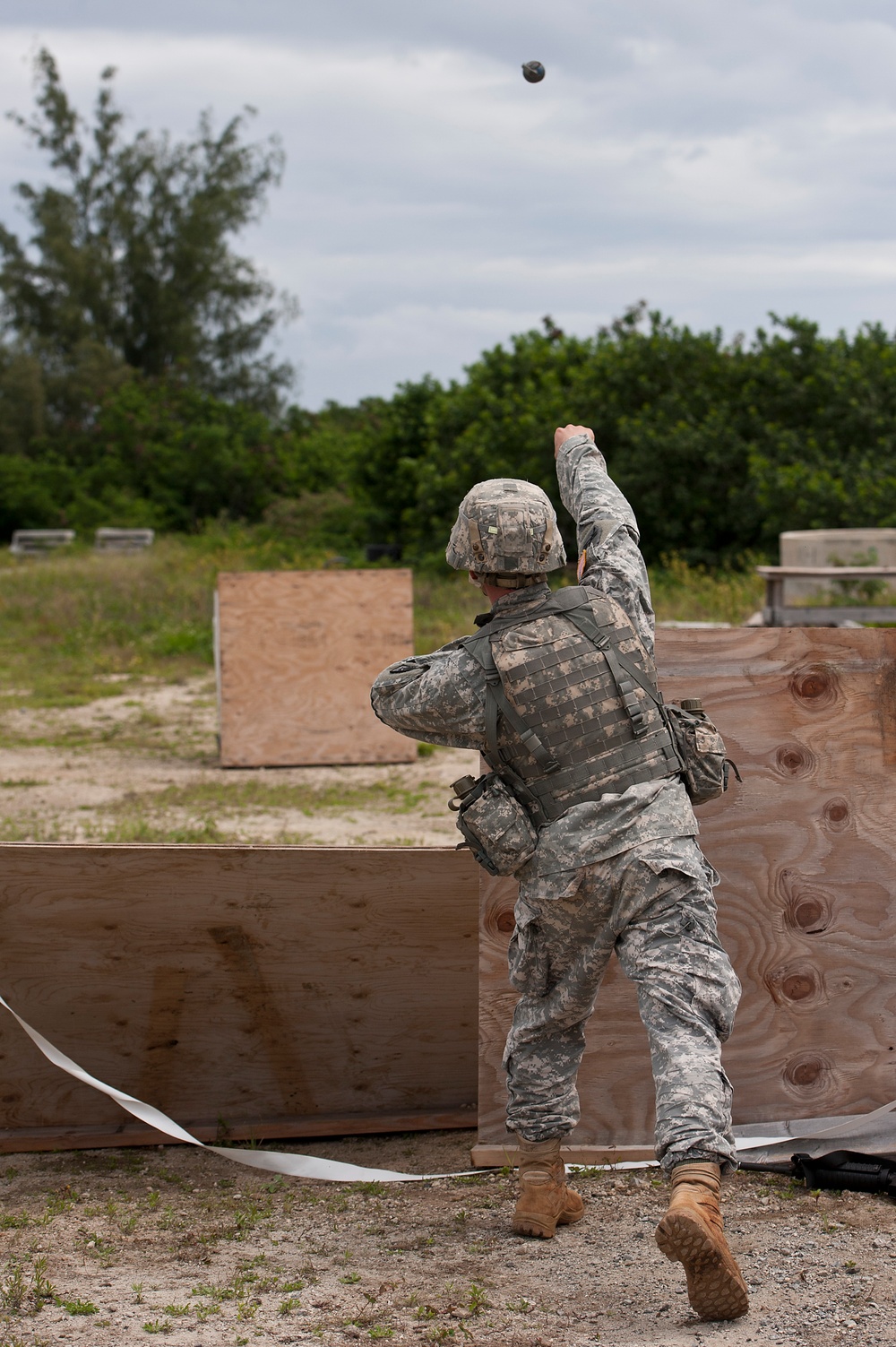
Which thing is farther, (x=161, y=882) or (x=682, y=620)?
(x=682, y=620)

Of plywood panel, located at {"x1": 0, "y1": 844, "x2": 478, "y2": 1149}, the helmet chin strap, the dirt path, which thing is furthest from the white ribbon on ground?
the dirt path

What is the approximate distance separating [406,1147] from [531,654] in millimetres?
1607

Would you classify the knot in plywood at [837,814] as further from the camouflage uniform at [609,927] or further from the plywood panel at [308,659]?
the plywood panel at [308,659]

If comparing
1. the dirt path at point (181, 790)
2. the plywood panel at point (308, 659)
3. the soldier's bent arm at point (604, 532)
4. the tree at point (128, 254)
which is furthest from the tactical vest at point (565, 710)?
the tree at point (128, 254)

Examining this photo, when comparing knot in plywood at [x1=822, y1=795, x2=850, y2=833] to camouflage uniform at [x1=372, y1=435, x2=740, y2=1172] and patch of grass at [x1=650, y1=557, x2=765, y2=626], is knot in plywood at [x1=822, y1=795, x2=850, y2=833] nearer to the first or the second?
camouflage uniform at [x1=372, y1=435, x2=740, y2=1172]

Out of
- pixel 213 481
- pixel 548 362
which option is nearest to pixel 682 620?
pixel 548 362

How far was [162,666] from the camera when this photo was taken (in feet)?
43.5

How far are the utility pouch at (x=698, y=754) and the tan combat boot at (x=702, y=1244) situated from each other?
0.78m

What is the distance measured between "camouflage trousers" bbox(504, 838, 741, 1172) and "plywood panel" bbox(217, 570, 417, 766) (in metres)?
6.23

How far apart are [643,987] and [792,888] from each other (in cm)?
84

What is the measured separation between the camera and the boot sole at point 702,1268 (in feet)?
7.21

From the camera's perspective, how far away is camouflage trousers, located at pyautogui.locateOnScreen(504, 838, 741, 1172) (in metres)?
2.42

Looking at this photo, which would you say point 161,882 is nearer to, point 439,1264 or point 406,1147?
point 406,1147

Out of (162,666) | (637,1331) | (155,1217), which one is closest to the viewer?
(637,1331)
